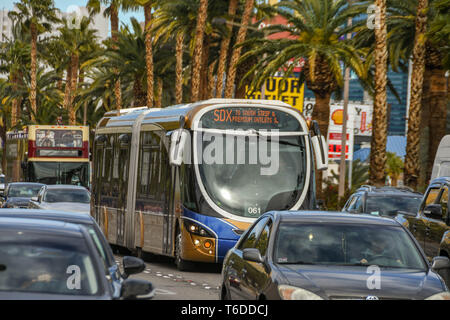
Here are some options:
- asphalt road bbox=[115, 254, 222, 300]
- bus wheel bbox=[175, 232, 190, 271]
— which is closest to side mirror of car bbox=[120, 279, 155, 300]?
asphalt road bbox=[115, 254, 222, 300]

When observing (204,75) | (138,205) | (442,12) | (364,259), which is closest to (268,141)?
(138,205)

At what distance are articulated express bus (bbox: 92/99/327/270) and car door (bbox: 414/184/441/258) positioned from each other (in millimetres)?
3372

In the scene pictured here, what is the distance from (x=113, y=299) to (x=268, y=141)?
475 inches

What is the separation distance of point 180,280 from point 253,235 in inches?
248

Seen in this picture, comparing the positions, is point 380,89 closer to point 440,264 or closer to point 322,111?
point 322,111

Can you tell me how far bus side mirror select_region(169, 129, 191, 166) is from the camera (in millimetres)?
18425

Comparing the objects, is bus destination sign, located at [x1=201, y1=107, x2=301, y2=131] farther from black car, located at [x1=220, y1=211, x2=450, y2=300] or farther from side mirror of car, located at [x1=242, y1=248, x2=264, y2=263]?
side mirror of car, located at [x1=242, y1=248, x2=264, y2=263]

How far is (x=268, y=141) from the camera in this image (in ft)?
62.1

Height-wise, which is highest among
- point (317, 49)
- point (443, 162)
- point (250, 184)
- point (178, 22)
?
point (178, 22)

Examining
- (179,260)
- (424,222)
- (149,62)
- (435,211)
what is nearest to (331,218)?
(435,211)

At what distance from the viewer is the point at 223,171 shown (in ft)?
61.1

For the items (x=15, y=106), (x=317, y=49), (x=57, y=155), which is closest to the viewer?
(x=317, y=49)
